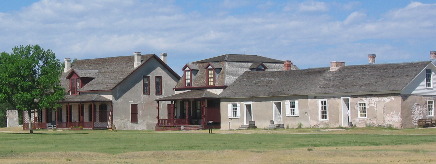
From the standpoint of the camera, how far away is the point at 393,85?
181 ft

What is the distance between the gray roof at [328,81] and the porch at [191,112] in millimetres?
1845

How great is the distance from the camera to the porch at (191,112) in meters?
66.9

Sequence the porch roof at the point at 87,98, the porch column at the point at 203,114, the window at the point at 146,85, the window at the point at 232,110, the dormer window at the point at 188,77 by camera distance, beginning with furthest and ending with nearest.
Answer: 1. the window at the point at 146,85
2. the dormer window at the point at 188,77
3. the porch roof at the point at 87,98
4. the porch column at the point at 203,114
5. the window at the point at 232,110

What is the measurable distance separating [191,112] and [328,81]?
1531cm

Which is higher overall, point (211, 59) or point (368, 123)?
point (211, 59)

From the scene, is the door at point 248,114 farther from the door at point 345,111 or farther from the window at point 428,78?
the window at point 428,78

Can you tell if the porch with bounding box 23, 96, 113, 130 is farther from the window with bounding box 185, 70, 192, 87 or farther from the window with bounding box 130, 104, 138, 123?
the window with bounding box 185, 70, 192, 87

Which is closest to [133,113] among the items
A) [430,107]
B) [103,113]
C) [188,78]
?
[103,113]

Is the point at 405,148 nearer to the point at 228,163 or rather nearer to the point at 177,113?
the point at 228,163

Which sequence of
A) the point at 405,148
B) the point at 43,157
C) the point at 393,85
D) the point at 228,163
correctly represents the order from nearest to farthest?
the point at 228,163 < the point at 43,157 < the point at 405,148 < the point at 393,85

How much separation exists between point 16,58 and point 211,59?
2030 cm

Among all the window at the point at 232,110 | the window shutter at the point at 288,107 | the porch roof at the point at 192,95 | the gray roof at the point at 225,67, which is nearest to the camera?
the window shutter at the point at 288,107

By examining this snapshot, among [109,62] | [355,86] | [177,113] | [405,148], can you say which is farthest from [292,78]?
[405,148]

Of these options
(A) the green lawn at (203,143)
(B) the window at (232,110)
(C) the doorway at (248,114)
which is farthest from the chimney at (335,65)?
(A) the green lawn at (203,143)
